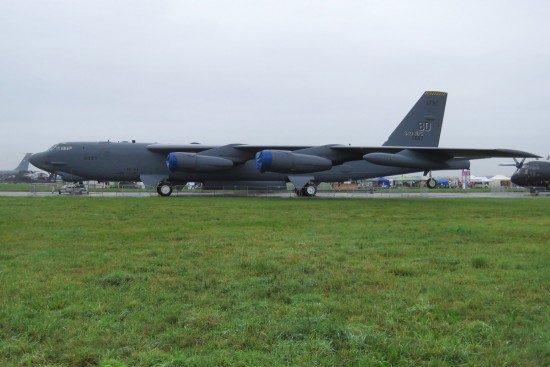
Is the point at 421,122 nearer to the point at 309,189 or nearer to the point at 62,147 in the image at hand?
the point at 309,189

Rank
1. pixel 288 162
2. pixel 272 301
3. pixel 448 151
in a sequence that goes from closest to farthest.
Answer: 1. pixel 272 301
2. pixel 448 151
3. pixel 288 162

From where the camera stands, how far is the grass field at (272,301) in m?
3.22

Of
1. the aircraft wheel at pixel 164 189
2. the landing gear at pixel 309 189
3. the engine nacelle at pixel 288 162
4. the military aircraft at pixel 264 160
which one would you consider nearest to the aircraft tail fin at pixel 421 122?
the military aircraft at pixel 264 160

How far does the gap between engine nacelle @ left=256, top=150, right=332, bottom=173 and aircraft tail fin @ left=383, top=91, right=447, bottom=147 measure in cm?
624

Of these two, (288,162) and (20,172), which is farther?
(20,172)

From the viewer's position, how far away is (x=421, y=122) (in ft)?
93.7

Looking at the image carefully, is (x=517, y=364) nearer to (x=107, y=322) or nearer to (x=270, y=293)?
(x=270, y=293)

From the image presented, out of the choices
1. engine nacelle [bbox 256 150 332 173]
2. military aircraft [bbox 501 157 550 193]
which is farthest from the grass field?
military aircraft [bbox 501 157 550 193]

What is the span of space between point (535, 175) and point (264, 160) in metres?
23.9

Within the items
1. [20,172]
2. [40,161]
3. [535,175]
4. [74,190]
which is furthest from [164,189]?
[20,172]

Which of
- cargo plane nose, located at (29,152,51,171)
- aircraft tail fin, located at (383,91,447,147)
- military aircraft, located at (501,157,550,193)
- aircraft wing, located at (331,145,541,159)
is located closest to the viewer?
aircraft wing, located at (331,145,541,159)

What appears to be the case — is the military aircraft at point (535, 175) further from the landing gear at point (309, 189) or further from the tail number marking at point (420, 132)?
the landing gear at point (309, 189)

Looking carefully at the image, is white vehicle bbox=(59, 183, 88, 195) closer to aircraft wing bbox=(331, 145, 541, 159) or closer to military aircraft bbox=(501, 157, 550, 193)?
aircraft wing bbox=(331, 145, 541, 159)

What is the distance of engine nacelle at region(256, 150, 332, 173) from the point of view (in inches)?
933
